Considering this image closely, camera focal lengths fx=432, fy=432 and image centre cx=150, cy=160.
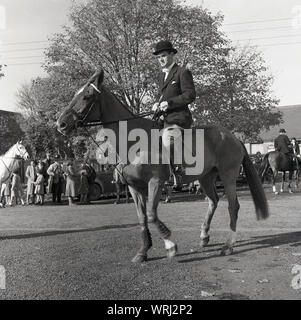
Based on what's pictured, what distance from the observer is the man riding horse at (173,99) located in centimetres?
658

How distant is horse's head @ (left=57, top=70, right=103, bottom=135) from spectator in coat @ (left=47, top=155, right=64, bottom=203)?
43.9 feet

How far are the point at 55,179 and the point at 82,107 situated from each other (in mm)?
13813

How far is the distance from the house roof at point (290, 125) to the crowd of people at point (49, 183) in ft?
160

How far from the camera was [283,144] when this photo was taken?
2108cm

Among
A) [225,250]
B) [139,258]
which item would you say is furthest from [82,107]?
[225,250]

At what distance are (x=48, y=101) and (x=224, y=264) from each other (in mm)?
18226

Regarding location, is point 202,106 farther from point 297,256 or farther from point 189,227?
point 297,256

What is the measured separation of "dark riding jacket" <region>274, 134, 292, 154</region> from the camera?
20953mm

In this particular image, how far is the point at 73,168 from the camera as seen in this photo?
1953 centimetres

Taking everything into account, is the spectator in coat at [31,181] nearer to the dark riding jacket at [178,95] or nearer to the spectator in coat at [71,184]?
the spectator in coat at [71,184]

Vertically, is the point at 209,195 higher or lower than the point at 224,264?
higher

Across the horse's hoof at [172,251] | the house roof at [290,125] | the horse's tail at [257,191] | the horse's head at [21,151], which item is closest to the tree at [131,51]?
the horse's head at [21,151]

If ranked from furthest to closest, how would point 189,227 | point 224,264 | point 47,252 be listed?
point 189,227, point 47,252, point 224,264
